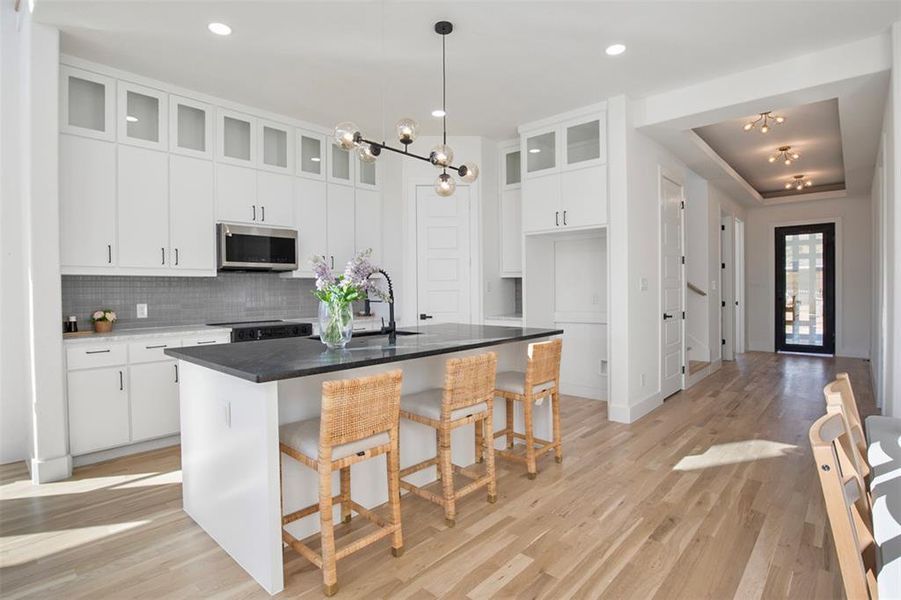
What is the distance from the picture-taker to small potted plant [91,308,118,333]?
3.77 meters

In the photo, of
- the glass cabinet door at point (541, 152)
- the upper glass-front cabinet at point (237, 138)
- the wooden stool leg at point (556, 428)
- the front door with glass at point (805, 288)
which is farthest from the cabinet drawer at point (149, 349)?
the front door with glass at point (805, 288)

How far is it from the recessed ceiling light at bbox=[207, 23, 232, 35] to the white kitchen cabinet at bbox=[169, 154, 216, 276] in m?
1.25

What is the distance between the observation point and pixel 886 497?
51.8 inches

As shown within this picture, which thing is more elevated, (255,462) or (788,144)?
(788,144)

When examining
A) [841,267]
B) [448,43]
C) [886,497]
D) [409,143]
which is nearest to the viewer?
[886,497]

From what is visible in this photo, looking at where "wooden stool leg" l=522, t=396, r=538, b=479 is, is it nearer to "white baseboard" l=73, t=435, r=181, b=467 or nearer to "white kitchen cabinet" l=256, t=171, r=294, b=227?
"white baseboard" l=73, t=435, r=181, b=467

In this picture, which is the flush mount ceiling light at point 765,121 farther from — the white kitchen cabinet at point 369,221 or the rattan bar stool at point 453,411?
the rattan bar stool at point 453,411

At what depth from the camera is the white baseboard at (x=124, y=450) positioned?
3.42m

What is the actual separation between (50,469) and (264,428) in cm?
224

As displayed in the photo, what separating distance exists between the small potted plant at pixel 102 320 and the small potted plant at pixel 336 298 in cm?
231

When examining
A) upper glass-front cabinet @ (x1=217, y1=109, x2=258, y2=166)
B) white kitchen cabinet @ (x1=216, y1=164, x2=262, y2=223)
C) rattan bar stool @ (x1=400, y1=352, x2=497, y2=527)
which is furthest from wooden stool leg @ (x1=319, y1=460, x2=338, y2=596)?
upper glass-front cabinet @ (x1=217, y1=109, x2=258, y2=166)

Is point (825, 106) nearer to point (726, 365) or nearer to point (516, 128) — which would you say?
point (516, 128)

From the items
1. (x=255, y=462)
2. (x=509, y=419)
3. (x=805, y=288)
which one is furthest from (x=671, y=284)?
(x=805, y=288)

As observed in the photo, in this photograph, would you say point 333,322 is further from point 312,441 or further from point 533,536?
point 533,536
